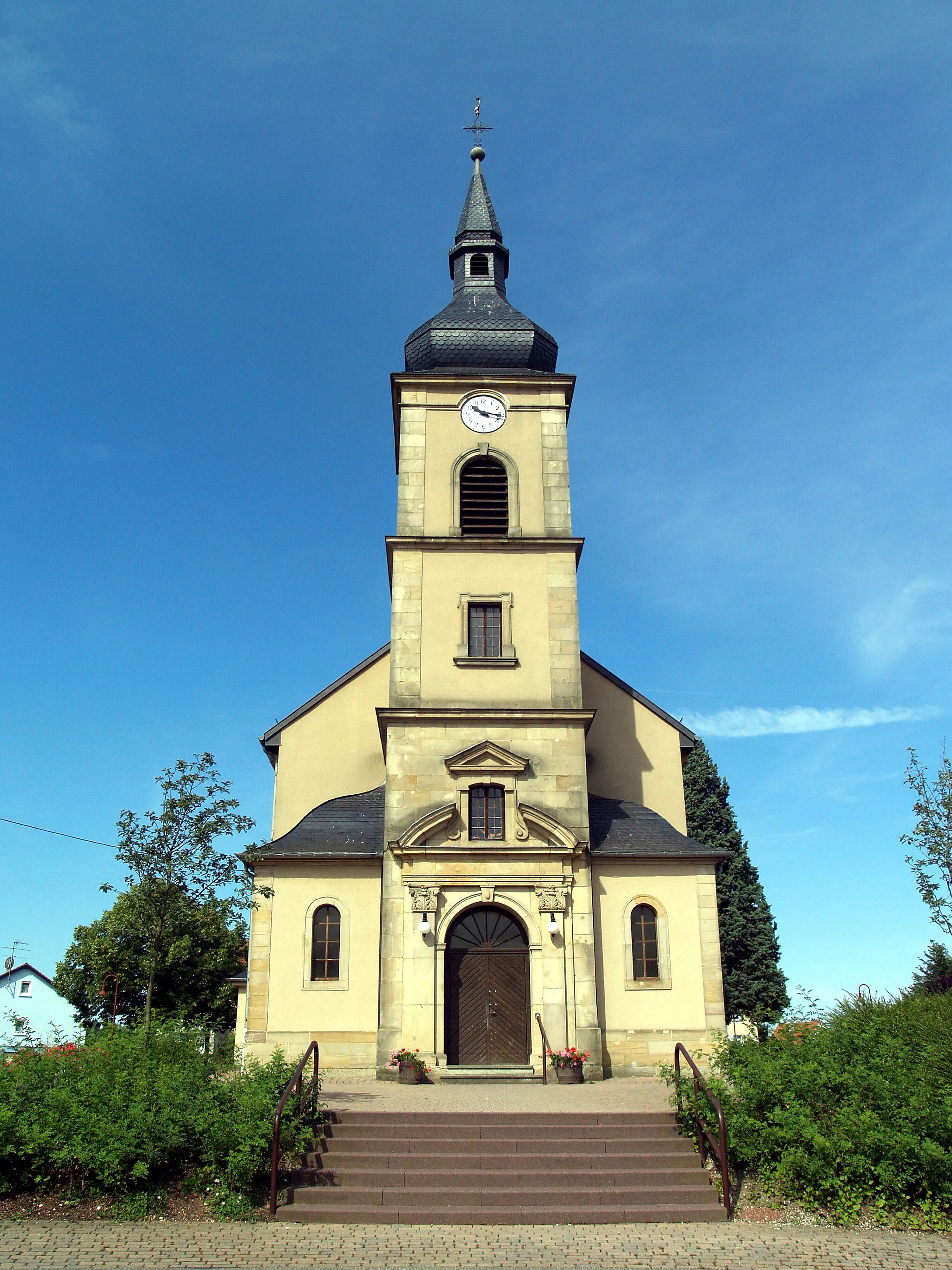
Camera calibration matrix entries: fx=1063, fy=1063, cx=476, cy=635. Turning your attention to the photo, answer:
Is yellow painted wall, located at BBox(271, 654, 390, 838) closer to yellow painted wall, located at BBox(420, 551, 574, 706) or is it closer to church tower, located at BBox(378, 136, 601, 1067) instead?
yellow painted wall, located at BBox(420, 551, 574, 706)

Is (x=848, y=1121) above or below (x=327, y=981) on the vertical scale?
below

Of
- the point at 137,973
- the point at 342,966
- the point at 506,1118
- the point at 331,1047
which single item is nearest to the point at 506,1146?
the point at 506,1118

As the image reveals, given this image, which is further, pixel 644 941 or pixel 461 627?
pixel 461 627

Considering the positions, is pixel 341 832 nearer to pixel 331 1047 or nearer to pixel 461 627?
pixel 331 1047

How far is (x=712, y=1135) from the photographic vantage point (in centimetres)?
1272

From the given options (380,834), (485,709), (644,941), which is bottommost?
(644,941)

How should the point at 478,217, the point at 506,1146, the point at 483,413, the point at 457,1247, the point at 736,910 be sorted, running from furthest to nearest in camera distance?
1. the point at 736,910
2. the point at 478,217
3. the point at 483,413
4. the point at 506,1146
5. the point at 457,1247

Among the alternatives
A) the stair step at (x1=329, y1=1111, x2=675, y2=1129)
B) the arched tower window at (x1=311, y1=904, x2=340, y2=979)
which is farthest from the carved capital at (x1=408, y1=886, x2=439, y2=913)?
the stair step at (x1=329, y1=1111, x2=675, y2=1129)

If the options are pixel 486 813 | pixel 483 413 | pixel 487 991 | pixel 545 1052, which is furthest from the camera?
pixel 483 413

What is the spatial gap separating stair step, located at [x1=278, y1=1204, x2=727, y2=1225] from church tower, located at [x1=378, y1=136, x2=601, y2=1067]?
8414 mm

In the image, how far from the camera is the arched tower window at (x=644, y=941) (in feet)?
71.1

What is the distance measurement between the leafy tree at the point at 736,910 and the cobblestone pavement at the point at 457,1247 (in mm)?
24594

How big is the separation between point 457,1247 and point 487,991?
1011 cm

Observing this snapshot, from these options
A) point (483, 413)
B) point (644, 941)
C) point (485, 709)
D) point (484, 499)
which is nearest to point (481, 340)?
point (483, 413)
